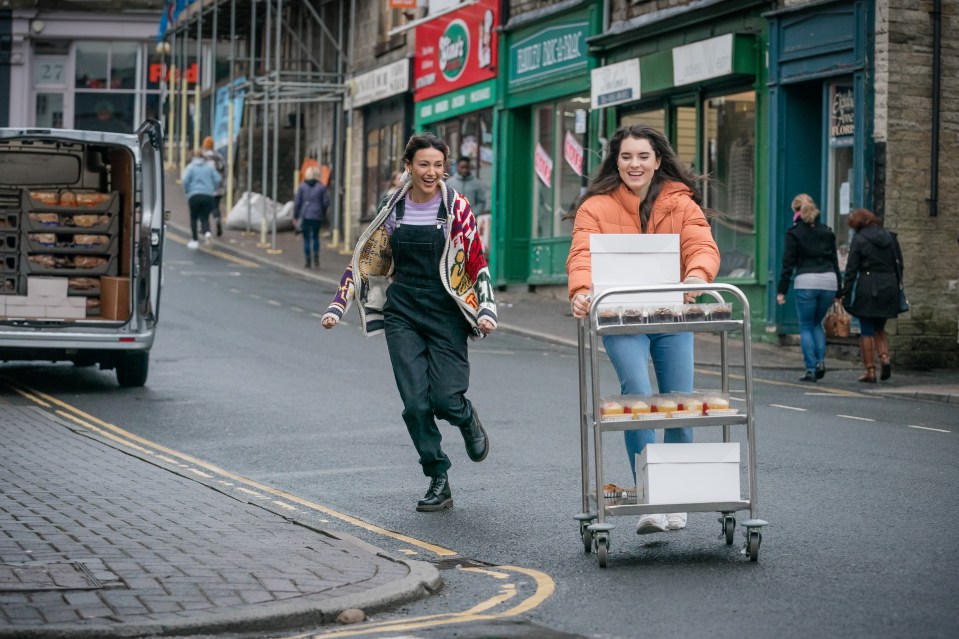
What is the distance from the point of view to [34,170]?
15484 mm

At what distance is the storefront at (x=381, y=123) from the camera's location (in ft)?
111

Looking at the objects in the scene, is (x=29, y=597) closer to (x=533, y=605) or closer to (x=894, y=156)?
(x=533, y=605)

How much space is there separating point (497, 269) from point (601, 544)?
72.2ft

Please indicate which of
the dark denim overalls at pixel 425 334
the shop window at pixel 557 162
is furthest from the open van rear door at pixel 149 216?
the shop window at pixel 557 162

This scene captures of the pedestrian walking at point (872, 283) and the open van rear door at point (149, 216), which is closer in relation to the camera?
the open van rear door at point (149, 216)

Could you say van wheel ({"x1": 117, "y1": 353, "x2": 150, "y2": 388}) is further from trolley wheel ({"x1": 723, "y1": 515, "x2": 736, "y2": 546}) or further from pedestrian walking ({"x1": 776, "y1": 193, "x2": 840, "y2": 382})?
trolley wheel ({"x1": 723, "y1": 515, "x2": 736, "y2": 546})

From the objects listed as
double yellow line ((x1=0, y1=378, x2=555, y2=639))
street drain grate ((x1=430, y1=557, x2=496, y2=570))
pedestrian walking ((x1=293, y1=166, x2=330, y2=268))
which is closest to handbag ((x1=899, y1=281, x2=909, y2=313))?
double yellow line ((x1=0, y1=378, x2=555, y2=639))

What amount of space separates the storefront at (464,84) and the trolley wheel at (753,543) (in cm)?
2074

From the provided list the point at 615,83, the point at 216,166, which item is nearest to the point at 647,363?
the point at 615,83

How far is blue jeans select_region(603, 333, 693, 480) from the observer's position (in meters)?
6.98

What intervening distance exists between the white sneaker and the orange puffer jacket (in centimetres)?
105

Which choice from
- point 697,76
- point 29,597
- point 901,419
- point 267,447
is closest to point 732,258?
point 697,76

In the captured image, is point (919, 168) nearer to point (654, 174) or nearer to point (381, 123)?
point (654, 174)

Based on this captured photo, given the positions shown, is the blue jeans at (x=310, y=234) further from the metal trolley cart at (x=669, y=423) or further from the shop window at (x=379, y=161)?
the metal trolley cart at (x=669, y=423)
